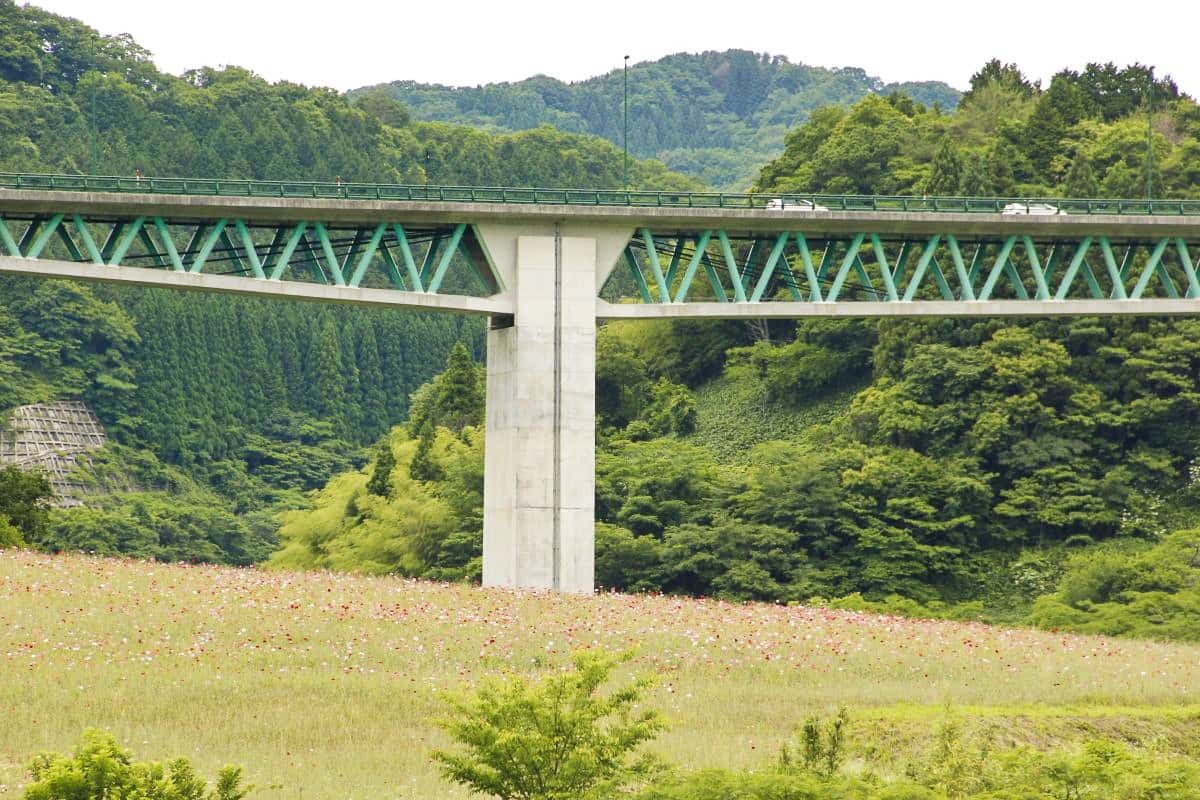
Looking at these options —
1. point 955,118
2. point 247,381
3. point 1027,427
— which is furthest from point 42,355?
point 1027,427

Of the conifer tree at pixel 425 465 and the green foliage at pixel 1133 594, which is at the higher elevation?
the green foliage at pixel 1133 594

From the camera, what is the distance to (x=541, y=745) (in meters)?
20.1

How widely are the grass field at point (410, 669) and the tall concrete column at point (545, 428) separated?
25.4 feet

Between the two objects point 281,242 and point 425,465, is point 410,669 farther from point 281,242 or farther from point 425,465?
point 425,465

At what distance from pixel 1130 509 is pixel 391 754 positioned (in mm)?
43708

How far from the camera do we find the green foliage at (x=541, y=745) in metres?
20.0

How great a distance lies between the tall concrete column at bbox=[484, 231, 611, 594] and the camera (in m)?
48.2

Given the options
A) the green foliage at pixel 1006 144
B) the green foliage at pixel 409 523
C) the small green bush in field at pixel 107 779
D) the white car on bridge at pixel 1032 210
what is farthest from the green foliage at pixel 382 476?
the small green bush in field at pixel 107 779

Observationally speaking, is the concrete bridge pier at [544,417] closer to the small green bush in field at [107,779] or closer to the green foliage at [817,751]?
the green foliage at [817,751]

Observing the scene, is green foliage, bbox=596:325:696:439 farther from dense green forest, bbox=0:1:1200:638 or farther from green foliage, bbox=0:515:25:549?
green foliage, bbox=0:515:25:549

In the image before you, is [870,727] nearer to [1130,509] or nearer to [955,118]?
[1130,509]

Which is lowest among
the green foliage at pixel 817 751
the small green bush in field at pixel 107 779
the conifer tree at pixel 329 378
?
the conifer tree at pixel 329 378

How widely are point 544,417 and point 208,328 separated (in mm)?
79242

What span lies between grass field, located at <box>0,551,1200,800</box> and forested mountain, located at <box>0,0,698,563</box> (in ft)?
198
